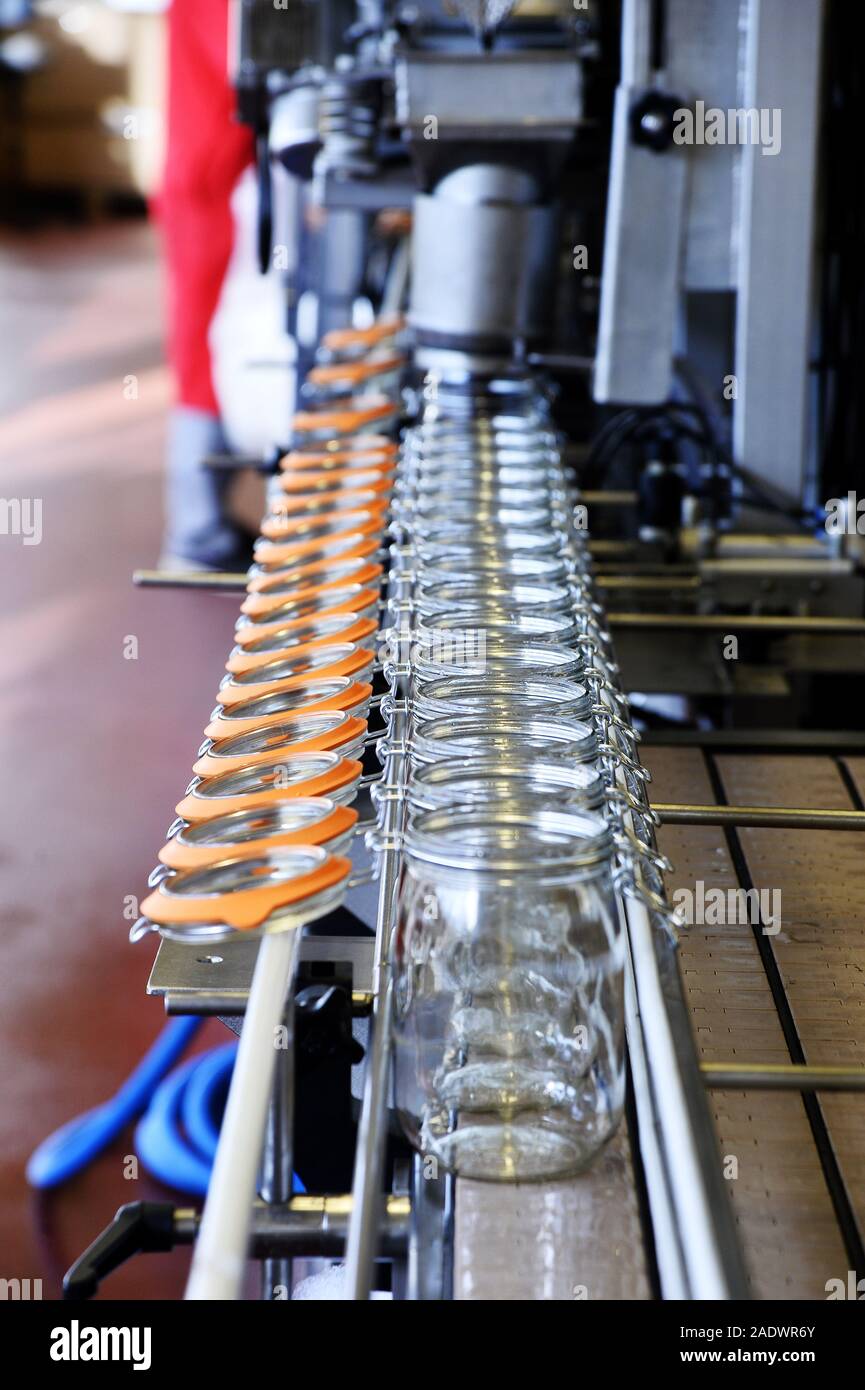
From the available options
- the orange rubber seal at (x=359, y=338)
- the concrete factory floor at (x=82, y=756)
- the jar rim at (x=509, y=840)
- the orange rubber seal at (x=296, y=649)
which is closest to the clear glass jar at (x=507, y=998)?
the jar rim at (x=509, y=840)

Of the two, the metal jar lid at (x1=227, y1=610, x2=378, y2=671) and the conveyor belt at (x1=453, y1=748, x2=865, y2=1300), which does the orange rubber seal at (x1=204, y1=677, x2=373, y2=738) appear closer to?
the metal jar lid at (x1=227, y1=610, x2=378, y2=671)

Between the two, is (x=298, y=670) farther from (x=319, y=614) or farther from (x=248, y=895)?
(x=248, y=895)

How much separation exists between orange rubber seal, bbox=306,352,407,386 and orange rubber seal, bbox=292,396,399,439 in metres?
0.10

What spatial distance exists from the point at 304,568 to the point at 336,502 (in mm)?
180

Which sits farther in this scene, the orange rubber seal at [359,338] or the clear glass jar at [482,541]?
the orange rubber seal at [359,338]

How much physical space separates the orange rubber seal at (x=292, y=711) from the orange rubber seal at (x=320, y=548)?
24cm

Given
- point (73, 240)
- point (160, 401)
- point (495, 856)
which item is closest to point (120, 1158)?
point (495, 856)

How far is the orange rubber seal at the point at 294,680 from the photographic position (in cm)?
76

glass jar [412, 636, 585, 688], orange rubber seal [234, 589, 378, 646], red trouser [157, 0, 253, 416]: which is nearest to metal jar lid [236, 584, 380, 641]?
orange rubber seal [234, 589, 378, 646]

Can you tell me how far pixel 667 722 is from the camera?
123 centimetres

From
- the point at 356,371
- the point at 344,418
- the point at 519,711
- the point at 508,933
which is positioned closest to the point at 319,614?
the point at 519,711

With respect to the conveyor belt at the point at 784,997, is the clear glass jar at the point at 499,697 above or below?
above

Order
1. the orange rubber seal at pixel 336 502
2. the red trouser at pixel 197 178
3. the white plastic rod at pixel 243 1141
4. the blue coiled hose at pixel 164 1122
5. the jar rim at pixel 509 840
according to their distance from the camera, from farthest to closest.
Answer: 1. the red trouser at pixel 197 178
2. the blue coiled hose at pixel 164 1122
3. the orange rubber seal at pixel 336 502
4. the jar rim at pixel 509 840
5. the white plastic rod at pixel 243 1141

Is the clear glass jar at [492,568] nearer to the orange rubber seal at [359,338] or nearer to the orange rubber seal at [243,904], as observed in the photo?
the orange rubber seal at [243,904]
